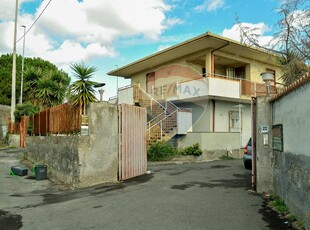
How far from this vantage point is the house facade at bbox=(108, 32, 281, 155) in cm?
1791

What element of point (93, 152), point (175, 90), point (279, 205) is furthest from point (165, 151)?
point (279, 205)

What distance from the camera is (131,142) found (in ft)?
36.7

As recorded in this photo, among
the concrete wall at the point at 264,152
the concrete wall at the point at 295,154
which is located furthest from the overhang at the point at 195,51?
the concrete wall at the point at 295,154

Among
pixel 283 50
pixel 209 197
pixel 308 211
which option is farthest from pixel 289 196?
pixel 283 50

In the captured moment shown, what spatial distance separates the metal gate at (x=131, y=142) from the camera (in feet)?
35.1

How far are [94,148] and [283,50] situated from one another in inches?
270

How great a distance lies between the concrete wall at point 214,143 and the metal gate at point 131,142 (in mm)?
6171

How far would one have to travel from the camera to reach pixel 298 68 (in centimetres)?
937

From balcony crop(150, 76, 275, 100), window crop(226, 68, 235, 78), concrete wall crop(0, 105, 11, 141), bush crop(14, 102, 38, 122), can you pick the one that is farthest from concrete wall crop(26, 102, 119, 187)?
concrete wall crop(0, 105, 11, 141)

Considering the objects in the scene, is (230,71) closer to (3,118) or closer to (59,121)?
(59,121)

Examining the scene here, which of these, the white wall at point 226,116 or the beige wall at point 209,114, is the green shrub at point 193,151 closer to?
the beige wall at point 209,114

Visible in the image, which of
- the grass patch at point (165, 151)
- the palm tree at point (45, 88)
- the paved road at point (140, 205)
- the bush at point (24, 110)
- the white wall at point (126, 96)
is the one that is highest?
the palm tree at point (45, 88)

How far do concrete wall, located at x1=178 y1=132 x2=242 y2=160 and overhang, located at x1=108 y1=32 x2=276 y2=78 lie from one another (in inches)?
199

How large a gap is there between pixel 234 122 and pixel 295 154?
16584 millimetres
